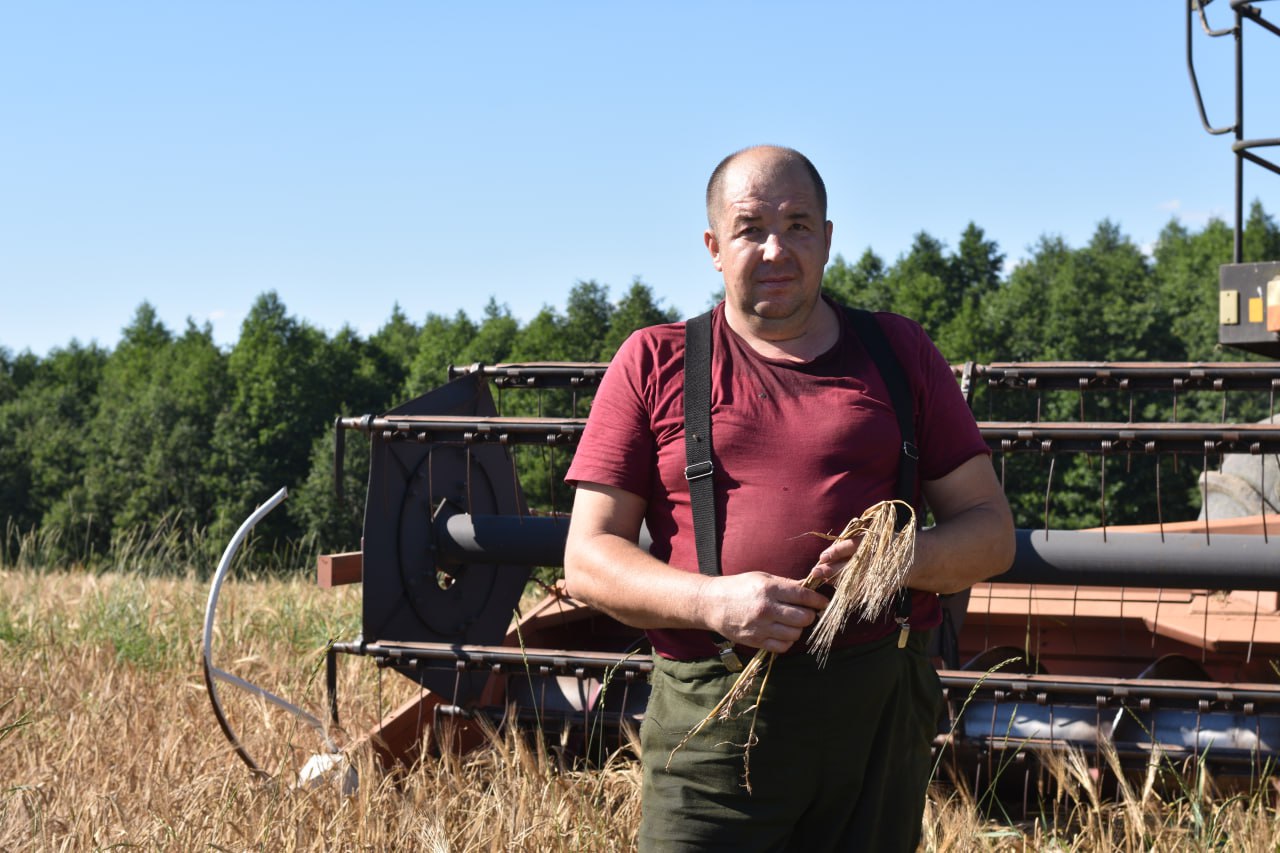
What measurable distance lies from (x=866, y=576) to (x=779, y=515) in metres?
0.21

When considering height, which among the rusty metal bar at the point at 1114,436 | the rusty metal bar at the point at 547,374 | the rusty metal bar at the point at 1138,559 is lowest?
the rusty metal bar at the point at 1138,559

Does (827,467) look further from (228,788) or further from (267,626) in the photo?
(267,626)

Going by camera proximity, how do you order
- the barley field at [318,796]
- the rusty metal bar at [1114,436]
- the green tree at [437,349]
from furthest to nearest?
the green tree at [437,349], the rusty metal bar at [1114,436], the barley field at [318,796]

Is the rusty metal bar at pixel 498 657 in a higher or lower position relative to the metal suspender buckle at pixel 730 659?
lower

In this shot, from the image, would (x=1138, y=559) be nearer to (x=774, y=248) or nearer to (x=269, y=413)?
(x=774, y=248)

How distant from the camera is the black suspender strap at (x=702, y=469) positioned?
2131mm

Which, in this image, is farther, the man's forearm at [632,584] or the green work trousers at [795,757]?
the green work trousers at [795,757]

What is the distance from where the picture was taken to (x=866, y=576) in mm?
1968

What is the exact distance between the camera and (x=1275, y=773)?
12.9 ft

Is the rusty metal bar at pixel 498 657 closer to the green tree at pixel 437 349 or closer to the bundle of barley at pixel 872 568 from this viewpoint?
the bundle of barley at pixel 872 568

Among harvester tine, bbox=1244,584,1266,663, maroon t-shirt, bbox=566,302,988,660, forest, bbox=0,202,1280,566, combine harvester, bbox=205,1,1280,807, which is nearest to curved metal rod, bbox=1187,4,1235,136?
combine harvester, bbox=205,1,1280,807

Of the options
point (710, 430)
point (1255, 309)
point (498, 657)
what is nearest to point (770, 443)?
point (710, 430)

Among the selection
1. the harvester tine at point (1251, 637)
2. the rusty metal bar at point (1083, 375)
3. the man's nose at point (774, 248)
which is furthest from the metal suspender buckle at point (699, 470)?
the harvester tine at point (1251, 637)

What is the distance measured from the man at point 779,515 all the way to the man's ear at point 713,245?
0.02 m
